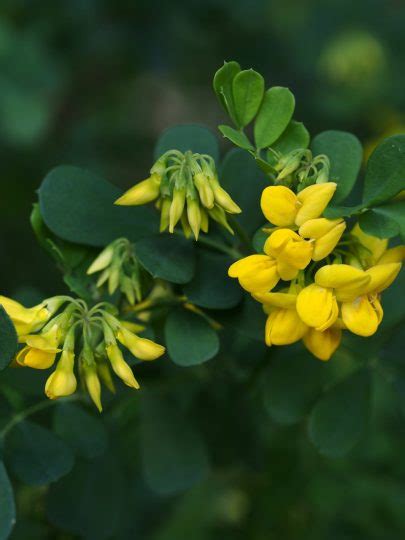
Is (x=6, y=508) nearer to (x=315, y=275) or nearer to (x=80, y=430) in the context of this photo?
(x=80, y=430)

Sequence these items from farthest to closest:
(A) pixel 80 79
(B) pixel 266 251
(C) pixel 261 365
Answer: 1. (A) pixel 80 79
2. (C) pixel 261 365
3. (B) pixel 266 251

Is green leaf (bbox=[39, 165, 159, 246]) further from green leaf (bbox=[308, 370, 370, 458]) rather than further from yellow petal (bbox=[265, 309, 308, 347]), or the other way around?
green leaf (bbox=[308, 370, 370, 458])

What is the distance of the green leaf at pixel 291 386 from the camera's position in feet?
4.97

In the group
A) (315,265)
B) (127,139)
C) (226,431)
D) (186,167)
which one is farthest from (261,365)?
(127,139)

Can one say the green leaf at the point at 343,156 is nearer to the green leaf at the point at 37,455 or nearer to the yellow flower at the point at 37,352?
the yellow flower at the point at 37,352

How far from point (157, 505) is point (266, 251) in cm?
127

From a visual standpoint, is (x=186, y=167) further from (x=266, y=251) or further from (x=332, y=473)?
(x=332, y=473)

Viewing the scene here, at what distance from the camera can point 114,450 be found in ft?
5.53

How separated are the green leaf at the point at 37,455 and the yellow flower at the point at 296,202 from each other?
20.1 inches

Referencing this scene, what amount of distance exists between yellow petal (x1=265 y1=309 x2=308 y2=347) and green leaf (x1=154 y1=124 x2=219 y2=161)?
0.39 meters

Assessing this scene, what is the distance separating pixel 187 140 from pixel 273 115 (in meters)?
0.24

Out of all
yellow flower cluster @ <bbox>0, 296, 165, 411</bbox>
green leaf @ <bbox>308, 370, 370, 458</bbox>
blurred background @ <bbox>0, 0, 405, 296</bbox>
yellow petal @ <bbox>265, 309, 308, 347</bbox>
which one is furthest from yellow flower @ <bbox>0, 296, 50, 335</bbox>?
blurred background @ <bbox>0, 0, 405, 296</bbox>

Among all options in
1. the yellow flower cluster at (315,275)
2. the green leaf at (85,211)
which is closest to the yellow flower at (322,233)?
the yellow flower cluster at (315,275)

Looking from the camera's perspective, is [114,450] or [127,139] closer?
[114,450]
